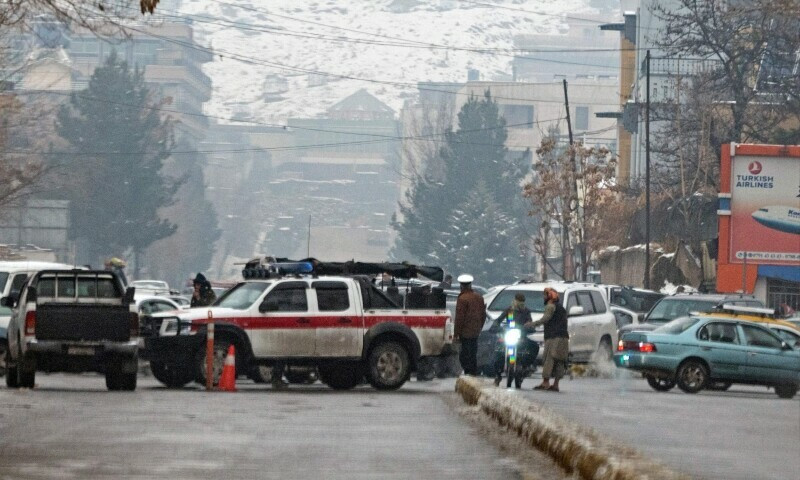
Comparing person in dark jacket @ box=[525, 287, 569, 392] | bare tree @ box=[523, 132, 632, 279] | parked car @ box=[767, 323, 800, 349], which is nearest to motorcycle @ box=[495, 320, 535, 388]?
person in dark jacket @ box=[525, 287, 569, 392]

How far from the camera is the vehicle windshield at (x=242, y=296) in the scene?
86.9 ft

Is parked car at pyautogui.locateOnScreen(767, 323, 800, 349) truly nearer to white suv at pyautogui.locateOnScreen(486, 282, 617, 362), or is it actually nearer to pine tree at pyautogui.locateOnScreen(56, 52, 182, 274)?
white suv at pyautogui.locateOnScreen(486, 282, 617, 362)

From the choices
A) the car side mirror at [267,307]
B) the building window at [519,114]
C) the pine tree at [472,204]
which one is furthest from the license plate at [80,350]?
the building window at [519,114]

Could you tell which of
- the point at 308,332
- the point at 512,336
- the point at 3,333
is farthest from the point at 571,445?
the point at 3,333

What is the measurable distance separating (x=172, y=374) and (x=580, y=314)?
32.5 feet

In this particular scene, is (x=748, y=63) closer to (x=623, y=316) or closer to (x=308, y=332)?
(x=623, y=316)

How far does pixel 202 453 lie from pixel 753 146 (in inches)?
1481

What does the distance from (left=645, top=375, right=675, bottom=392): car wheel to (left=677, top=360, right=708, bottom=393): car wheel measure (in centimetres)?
58

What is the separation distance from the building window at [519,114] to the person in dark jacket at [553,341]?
162780 mm

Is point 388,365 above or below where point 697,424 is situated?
above

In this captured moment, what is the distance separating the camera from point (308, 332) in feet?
86.1

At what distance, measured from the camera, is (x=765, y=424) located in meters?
21.9

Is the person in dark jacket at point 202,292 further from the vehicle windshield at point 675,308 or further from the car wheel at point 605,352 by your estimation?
the vehicle windshield at point 675,308

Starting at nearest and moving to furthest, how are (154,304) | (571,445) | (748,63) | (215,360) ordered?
(571,445) → (215,360) → (154,304) → (748,63)
